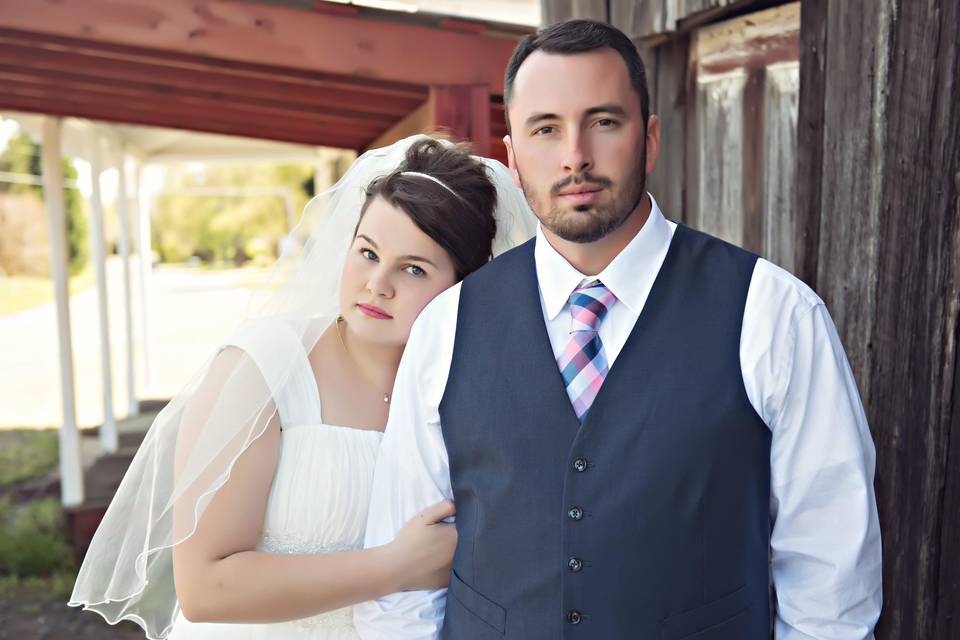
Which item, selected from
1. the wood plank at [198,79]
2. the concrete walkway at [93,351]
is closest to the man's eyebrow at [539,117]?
the wood plank at [198,79]

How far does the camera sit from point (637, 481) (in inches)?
61.4

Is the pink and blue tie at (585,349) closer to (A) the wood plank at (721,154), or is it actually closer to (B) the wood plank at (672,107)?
(A) the wood plank at (721,154)

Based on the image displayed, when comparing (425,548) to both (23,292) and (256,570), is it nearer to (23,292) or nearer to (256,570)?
(256,570)

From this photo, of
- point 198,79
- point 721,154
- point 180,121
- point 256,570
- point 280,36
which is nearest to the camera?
point 256,570

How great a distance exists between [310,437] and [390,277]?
0.40m

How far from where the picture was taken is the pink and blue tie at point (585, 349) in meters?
1.66

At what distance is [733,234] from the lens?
2.94 metres

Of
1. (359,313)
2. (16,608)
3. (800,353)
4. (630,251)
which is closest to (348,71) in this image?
(359,313)

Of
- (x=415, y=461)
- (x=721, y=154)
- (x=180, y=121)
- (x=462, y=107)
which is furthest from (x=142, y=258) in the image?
(x=415, y=461)

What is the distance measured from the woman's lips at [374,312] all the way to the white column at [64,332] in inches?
207

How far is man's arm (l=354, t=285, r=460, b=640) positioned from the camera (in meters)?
1.80

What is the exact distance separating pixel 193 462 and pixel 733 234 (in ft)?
5.76

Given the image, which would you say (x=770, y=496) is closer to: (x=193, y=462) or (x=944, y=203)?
(x=944, y=203)

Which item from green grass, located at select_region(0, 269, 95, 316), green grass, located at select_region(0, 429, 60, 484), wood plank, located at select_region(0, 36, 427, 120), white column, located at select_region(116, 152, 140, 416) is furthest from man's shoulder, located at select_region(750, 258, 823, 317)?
green grass, located at select_region(0, 269, 95, 316)
